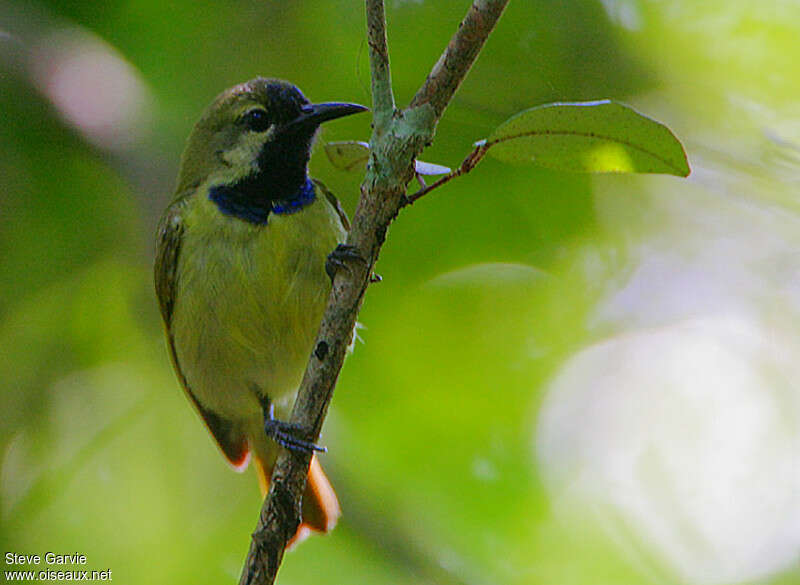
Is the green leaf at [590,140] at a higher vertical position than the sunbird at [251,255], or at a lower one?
higher

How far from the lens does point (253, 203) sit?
3410mm

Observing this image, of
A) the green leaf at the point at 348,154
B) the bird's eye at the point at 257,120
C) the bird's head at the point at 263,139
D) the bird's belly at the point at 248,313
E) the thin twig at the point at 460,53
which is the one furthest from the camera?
the bird's eye at the point at 257,120

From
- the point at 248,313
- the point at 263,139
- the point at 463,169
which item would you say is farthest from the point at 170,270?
the point at 463,169

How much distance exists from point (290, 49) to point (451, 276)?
1299mm

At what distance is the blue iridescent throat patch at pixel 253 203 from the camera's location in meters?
3.36

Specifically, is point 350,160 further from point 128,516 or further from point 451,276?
point 128,516

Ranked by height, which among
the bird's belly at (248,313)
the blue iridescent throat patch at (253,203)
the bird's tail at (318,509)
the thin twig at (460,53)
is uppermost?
the thin twig at (460,53)

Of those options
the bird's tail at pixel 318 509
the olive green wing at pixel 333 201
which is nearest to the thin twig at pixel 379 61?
the olive green wing at pixel 333 201

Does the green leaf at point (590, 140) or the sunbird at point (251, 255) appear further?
the sunbird at point (251, 255)

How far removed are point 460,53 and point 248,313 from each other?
5.15ft

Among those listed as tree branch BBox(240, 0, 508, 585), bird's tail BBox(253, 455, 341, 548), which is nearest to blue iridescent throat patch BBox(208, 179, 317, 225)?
bird's tail BBox(253, 455, 341, 548)

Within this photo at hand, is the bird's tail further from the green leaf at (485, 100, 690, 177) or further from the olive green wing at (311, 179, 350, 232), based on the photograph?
the green leaf at (485, 100, 690, 177)

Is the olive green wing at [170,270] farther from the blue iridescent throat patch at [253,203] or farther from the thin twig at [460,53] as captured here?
the thin twig at [460,53]

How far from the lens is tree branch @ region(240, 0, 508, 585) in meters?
2.09
